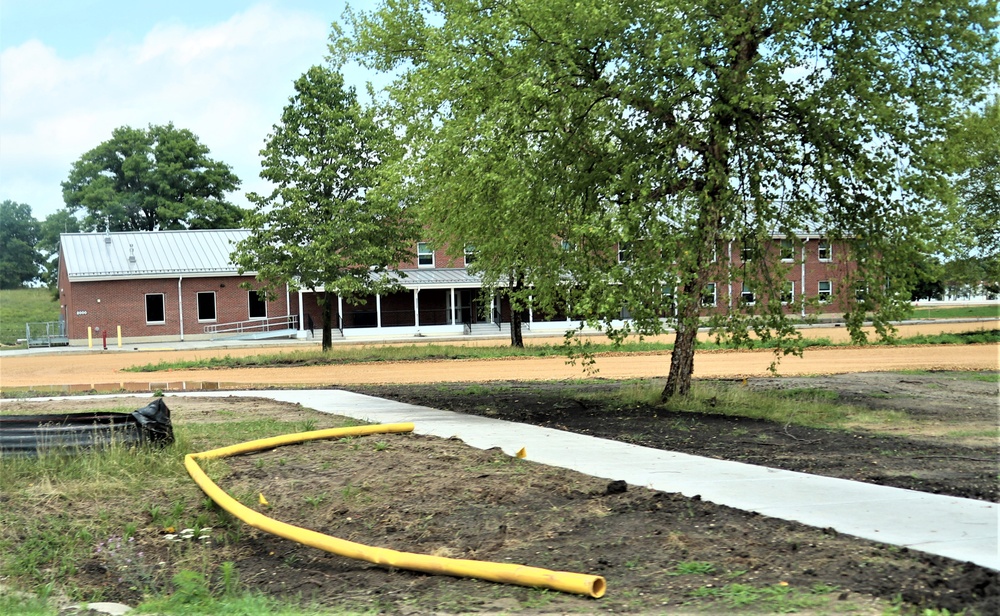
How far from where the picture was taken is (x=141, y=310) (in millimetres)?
50219

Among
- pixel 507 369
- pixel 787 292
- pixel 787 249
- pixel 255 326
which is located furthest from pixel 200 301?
pixel 787 292

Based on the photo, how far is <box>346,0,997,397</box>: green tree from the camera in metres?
12.4

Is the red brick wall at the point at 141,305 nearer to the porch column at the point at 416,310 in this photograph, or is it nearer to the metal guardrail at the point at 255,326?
the metal guardrail at the point at 255,326

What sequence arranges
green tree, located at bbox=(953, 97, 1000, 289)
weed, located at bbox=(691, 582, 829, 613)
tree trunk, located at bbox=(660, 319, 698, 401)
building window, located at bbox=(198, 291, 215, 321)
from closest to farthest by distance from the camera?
weed, located at bbox=(691, 582, 829, 613)
tree trunk, located at bbox=(660, 319, 698, 401)
green tree, located at bbox=(953, 97, 1000, 289)
building window, located at bbox=(198, 291, 215, 321)

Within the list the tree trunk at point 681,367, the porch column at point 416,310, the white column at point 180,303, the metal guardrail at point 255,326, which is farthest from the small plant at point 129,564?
the white column at point 180,303

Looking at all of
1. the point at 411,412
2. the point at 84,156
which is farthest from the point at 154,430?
the point at 84,156

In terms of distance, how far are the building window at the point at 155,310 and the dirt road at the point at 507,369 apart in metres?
17.1

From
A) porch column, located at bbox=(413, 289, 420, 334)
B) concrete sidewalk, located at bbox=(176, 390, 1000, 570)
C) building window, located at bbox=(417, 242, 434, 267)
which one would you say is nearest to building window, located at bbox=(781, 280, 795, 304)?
concrete sidewalk, located at bbox=(176, 390, 1000, 570)

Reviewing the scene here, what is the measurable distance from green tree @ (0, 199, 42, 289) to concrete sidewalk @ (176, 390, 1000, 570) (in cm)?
8880

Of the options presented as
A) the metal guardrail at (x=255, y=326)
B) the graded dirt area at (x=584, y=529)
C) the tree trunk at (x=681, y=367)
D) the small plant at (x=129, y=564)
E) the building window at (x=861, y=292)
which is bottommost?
the small plant at (x=129, y=564)

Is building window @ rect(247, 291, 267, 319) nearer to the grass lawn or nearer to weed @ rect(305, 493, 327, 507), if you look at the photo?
the grass lawn

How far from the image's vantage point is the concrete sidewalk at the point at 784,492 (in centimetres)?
621

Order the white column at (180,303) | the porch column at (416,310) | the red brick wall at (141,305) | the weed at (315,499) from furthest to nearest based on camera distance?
the white column at (180,303)
the porch column at (416,310)
the red brick wall at (141,305)
the weed at (315,499)

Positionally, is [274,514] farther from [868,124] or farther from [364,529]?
[868,124]
